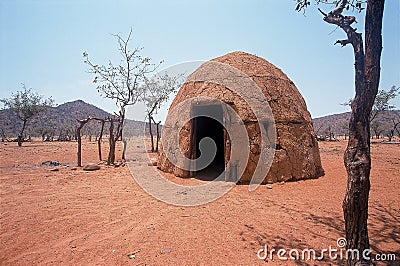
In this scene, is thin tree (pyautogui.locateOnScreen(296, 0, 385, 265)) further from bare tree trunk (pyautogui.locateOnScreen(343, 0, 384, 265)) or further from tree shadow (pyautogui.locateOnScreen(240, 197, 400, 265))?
tree shadow (pyautogui.locateOnScreen(240, 197, 400, 265))

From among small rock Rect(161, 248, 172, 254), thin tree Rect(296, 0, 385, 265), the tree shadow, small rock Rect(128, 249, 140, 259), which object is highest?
thin tree Rect(296, 0, 385, 265)

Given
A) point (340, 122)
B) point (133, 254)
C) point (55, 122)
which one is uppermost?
point (340, 122)

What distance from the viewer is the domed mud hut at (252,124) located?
7148 millimetres

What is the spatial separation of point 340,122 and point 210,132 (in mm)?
46870

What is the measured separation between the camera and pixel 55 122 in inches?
1677

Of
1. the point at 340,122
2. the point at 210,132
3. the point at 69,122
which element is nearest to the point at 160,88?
the point at 210,132

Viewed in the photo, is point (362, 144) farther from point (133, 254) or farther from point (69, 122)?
point (69, 122)

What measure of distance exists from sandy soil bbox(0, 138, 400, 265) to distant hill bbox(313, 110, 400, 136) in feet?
128

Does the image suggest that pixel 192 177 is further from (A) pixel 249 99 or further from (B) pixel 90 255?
(B) pixel 90 255

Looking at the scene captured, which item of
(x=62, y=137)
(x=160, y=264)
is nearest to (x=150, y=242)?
(x=160, y=264)

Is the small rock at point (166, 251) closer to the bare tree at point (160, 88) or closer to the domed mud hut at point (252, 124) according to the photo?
the domed mud hut at point (252, 124)

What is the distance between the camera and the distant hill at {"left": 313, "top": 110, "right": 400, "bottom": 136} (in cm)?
4331

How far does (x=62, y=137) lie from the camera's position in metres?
33.2

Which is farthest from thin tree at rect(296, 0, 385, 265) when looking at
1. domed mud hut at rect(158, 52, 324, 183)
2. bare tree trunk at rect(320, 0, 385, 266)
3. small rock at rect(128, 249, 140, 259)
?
domed mud hut at rect(158, 52, 324, 183)
